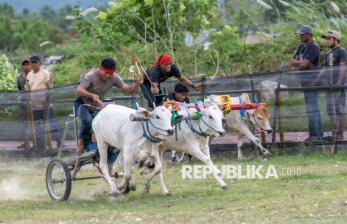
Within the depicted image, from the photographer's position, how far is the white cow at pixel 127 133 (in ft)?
42.7

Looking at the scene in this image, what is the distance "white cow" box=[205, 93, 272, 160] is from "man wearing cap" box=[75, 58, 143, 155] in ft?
10.3

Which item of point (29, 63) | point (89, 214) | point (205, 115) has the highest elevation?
point (29, 63)

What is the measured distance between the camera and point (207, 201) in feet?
41.3

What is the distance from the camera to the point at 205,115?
45.4ft

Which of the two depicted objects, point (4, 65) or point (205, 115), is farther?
point (4, 65)

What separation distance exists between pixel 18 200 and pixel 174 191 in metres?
2.30

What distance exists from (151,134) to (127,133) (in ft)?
1.20

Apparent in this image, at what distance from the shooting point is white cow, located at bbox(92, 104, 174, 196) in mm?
13000

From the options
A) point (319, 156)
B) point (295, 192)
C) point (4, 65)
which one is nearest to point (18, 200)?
point (295, 192)

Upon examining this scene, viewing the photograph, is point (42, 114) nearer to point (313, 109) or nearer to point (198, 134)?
point (313, 109)

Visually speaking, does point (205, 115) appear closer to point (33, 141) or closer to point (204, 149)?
point (204, 149)

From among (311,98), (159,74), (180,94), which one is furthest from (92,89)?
(311,98)

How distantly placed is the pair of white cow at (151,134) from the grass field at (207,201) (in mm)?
380

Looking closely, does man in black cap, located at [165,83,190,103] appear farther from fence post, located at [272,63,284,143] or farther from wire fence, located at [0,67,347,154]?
fence post, located at [272,63,284,143]
